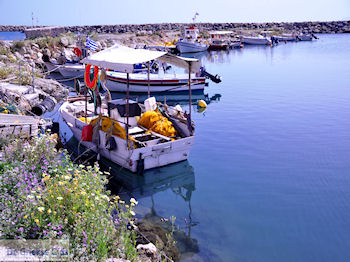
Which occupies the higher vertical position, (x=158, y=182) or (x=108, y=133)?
(x=108, y=133)

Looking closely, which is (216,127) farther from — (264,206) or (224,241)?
(224,241)

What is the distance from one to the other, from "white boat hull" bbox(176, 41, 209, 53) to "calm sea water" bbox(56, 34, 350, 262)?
3329cm

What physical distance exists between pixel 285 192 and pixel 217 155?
3.57 meters

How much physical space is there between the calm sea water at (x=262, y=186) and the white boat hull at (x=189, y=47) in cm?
3329

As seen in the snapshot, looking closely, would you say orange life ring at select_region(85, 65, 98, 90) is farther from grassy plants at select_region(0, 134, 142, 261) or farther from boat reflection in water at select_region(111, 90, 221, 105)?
boat reflection in water at select_region(111, 90, 221, 105)

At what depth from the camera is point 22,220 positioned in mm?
5156

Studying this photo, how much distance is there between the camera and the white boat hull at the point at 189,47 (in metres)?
53.2

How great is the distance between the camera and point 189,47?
54.2m

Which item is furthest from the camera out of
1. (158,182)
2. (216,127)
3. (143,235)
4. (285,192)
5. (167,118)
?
(216,127)

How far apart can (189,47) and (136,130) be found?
1717 inches

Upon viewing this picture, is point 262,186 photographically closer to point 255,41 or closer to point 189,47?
point 189,47

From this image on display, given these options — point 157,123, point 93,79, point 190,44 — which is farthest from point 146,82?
point 190,44

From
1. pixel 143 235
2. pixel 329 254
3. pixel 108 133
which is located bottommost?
pixel 329 254

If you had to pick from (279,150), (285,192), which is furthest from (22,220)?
(279,150)
